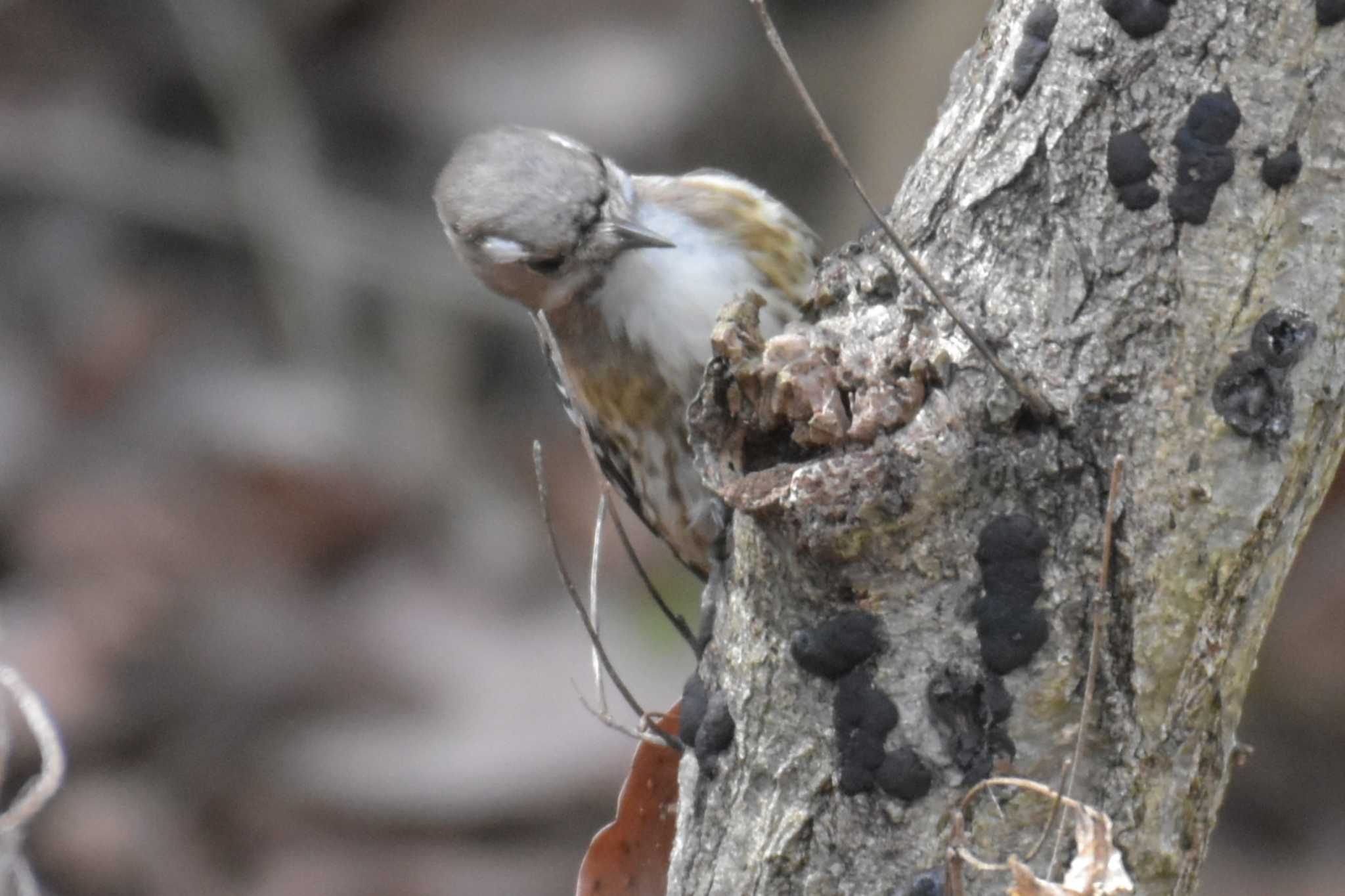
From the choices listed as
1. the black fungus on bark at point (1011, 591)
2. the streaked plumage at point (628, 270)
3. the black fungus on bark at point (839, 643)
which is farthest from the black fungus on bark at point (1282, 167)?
the streaked plumage at point (628, 270)

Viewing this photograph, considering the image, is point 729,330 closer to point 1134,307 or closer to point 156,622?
point 1134,307

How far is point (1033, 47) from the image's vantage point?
2127mm

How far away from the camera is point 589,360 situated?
344 cm

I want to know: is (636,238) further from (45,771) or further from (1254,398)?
(1254,398)

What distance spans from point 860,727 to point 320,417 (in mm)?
5935

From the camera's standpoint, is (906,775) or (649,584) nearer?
(906,775)

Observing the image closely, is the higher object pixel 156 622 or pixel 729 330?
pixel 729 330

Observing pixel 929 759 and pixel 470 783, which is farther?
pixel 470 783

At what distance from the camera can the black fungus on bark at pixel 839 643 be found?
6.68 feet

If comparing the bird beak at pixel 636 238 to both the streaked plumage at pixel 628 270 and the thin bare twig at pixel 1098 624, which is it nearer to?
the streaked plumage at pixel 628 270

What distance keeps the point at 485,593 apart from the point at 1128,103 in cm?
590

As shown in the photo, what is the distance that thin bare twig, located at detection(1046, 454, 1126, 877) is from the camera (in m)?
1.95

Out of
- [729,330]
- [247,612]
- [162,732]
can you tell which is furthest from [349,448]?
[729,330]

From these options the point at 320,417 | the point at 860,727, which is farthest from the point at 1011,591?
the point at 320,417
